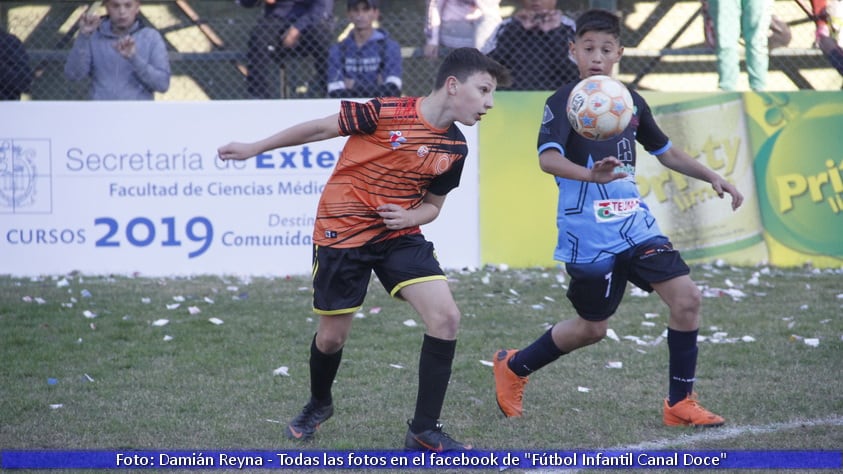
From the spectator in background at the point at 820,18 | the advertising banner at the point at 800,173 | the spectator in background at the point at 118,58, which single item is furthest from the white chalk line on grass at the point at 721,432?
the spectator in background at the point at 118,58

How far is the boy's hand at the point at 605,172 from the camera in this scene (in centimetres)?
452

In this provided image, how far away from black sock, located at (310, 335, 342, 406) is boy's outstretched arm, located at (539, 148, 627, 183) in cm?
134

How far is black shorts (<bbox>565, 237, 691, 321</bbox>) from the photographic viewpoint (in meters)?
5.09

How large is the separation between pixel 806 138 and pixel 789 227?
0.87 metres

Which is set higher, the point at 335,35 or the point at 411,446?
the point at 335,35

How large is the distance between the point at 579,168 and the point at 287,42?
21.4 ft

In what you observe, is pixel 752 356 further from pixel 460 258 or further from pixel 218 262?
pixel 218 262

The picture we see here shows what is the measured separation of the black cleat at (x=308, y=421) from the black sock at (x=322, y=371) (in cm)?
3

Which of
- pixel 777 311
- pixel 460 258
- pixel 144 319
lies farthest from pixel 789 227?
pixel 144 319

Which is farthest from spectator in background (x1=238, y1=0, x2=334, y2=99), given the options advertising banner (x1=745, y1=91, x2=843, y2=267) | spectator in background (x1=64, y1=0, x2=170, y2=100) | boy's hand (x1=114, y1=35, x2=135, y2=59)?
advertising banner (x1=745, y1=91, x2=843, y2=267)

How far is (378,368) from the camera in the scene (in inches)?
251

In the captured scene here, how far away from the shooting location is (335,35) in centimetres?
1229

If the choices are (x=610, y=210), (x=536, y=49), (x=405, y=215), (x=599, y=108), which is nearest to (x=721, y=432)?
(x=610, y=210)

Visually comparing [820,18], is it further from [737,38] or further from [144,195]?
[144,195]
